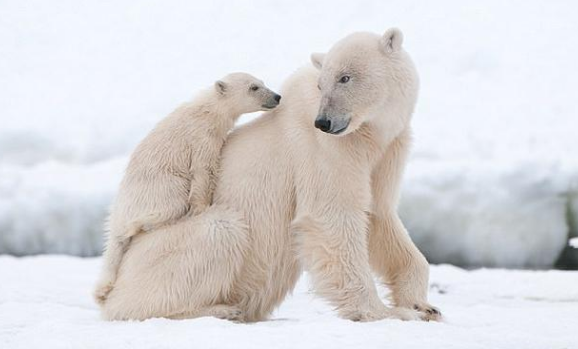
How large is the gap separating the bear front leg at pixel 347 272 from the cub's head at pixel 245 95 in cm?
95

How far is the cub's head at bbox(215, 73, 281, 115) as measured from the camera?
5348mm

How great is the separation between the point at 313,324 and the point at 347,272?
67 centimetres

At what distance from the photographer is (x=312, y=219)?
4777mm

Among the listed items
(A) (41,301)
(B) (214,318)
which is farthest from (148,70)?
(B) (214,318)

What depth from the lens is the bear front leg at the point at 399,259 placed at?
16.5ft

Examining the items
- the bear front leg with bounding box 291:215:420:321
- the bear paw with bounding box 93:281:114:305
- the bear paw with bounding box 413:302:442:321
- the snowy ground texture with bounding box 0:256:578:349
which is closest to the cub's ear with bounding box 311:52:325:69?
the bear front leg with bounding box 291:215:420:321

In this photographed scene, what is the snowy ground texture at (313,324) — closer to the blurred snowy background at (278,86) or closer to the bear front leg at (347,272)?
the bear front leg at (347,272)

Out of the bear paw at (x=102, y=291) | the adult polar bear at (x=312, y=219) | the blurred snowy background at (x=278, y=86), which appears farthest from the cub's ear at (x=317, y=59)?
the blurred snowy background at (x=278, y=86)

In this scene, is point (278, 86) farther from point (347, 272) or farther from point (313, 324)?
point (313, 324)

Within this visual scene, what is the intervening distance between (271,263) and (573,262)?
3535mm

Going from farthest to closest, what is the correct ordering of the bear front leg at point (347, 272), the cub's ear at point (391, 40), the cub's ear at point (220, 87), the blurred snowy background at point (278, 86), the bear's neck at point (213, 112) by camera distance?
the blurred snowy background at point (278, 86) → the cub's ear at point (220, 87) → the bear's neck at point (213, 112) → the cub's ear at point (391, 40) → the bear front leg at point (347, 272)

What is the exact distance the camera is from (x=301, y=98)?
501 cm

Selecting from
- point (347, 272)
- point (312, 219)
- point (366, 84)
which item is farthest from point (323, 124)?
point (347, 272)

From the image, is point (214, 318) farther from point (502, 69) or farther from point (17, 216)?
point (502, 69)
